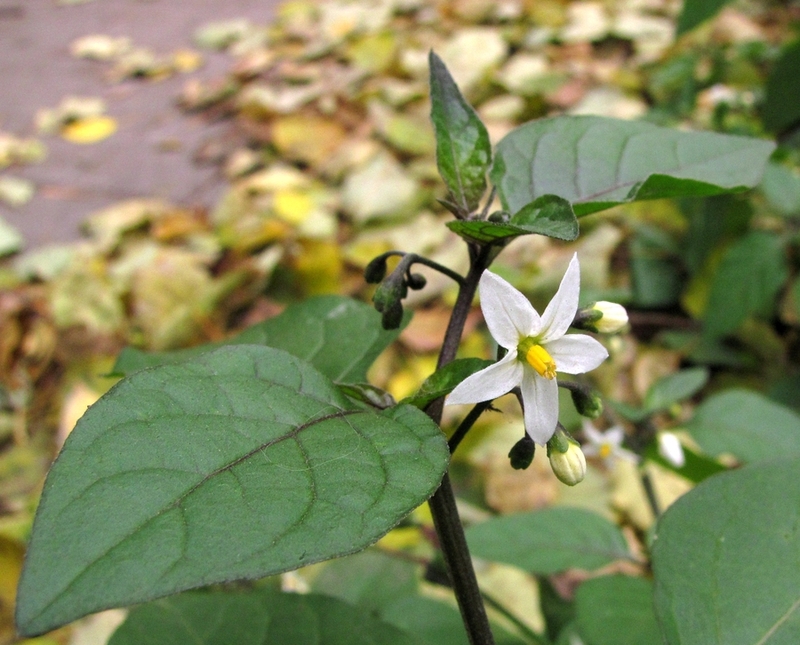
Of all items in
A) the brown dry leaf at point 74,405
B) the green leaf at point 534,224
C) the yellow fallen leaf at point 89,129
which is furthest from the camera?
the yellow fallen leaf at point 89,129

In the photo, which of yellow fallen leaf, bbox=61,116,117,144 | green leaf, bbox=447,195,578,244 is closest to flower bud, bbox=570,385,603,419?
green leaf, bbox=447,195,578,244

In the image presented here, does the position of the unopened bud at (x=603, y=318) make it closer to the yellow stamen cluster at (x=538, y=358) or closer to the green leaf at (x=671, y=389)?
the yellow stamen cluster at (x=538, y=358)

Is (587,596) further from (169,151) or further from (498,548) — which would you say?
(169,151)

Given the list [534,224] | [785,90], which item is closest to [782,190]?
[785,90]

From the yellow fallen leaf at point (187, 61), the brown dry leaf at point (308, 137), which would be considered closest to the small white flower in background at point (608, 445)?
the brown dry leaf at point (308, 137)

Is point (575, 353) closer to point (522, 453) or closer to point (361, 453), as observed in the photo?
point (522, 453)

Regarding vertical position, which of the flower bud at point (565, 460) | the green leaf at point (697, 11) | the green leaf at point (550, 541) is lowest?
the green leaf at point (550, 541)

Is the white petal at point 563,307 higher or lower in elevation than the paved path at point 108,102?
higher
